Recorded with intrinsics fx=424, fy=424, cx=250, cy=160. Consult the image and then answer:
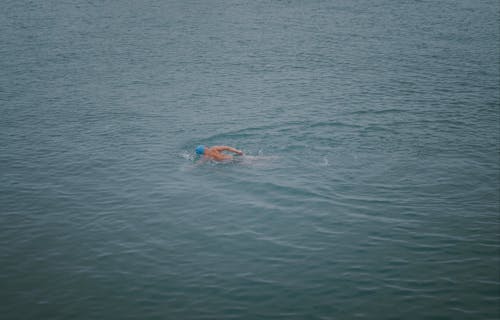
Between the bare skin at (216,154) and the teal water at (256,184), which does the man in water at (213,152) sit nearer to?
the bare skin at (216,154)

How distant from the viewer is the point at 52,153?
23422mm

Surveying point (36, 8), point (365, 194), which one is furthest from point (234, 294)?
point (36, 8)

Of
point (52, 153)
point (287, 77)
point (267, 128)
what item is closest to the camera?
point (52, 153)

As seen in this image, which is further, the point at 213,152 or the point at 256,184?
the point at 213,152

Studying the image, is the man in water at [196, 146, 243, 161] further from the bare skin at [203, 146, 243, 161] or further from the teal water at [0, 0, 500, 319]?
the teal water at [0, 0, 500, 319]

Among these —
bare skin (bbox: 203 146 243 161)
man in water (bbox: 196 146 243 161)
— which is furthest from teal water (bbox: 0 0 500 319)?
man in water (bbox: 196 146 243 161)

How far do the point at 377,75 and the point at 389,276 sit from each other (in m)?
23.9

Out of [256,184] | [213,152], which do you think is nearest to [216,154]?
[213,152]

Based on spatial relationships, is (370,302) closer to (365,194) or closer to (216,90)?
(365,194)

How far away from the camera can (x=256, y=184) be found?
19.4 m

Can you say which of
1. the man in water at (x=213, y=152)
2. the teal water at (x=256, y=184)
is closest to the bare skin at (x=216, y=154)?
the man in water at (x=213, y=152)

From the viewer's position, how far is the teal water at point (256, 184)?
1290 cm

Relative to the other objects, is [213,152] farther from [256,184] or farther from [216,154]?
[256,184]

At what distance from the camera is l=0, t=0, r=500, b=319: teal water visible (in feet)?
42.3
